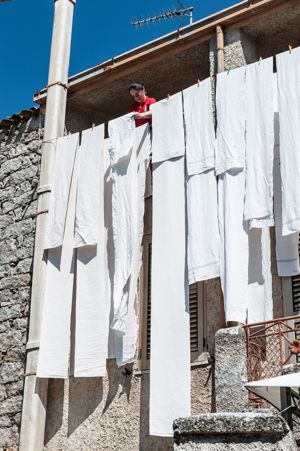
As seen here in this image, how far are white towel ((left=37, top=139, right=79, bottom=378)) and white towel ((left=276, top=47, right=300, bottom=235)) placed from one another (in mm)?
3067

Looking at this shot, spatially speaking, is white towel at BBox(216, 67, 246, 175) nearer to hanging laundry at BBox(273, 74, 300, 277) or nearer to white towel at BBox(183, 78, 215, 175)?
white towel at BBox(183, 78, 215, 175)

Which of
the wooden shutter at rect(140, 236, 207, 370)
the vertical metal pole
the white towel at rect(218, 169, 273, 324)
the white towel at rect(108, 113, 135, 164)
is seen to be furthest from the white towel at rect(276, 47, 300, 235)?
the white towel at rect(108, 113, 135, 164)

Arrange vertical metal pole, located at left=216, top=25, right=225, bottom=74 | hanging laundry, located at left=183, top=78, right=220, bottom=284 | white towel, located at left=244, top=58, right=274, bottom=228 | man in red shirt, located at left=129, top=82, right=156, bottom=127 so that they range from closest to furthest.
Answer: white towel, located at left=244, top=58, right=274, bottom=228 < hanging laundry, located at left=183, top=78, right=220, bottom=284 < vertical metal pole, located at left=216, top=25, right=225, bottom=74 < man in red shirt, located at left=129, top=82, right=156, bottom=127

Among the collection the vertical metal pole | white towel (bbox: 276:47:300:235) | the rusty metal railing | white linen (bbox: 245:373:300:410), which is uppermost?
the vertical metal pole

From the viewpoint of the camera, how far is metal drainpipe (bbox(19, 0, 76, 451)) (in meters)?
9.16

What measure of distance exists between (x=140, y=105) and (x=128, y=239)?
1941mm

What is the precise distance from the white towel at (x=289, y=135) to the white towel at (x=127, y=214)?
191 cm

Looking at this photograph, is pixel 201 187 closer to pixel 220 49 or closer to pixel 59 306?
pixel 220 49

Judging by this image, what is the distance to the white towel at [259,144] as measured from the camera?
309 inches

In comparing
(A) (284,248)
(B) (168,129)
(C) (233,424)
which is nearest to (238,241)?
(A) (284,248)

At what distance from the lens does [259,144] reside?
818cm

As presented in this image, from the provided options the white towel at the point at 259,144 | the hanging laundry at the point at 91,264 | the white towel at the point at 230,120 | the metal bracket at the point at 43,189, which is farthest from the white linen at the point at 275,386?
the metal bracket at the point at 43,189

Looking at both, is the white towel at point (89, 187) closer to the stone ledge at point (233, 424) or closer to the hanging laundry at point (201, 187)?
the hanging laundry at point (201, 187)

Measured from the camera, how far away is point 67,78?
36.7ft
